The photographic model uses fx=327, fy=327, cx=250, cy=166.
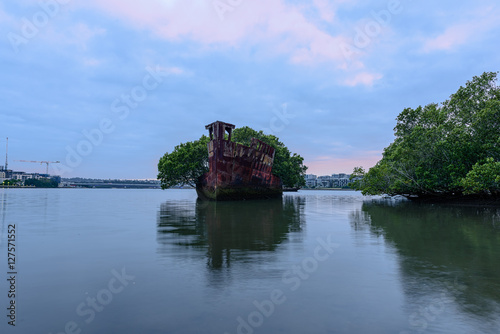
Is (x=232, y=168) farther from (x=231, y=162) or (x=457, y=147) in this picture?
(x=457, y=147)

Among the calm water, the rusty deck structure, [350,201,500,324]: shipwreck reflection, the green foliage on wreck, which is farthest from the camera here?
the green foliage on wreck

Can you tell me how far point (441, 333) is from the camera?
14.3ft

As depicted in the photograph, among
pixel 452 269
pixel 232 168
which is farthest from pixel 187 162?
pixel 452 269

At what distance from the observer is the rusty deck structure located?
39250 millimetres

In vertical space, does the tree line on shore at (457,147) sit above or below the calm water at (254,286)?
above

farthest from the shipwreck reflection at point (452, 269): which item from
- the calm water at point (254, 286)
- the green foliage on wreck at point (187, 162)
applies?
the green foliage on wreck at point (187, 162)

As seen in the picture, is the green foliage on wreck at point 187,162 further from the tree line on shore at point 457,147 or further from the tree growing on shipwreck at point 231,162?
the tree line on shore at point 457,147

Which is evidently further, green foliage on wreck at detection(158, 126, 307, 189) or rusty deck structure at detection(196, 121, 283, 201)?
green foliage on wreck at detection(158, 126, 307, 189)

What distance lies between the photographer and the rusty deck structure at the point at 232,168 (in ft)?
129

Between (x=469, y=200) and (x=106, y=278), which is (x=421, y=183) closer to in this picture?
(x=469, y=200)

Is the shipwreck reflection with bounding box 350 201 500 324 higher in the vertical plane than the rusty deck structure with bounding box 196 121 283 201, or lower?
lower

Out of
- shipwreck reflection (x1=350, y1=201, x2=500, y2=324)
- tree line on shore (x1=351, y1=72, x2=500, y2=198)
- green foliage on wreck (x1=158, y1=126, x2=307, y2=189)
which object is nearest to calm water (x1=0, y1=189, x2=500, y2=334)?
shipwreck reflection (x1=350, y1=201, x2=500, y2=324)

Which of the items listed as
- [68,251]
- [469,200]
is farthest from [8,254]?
[469,200]

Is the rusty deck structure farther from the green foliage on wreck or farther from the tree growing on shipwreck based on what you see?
the green foliage on wreck
